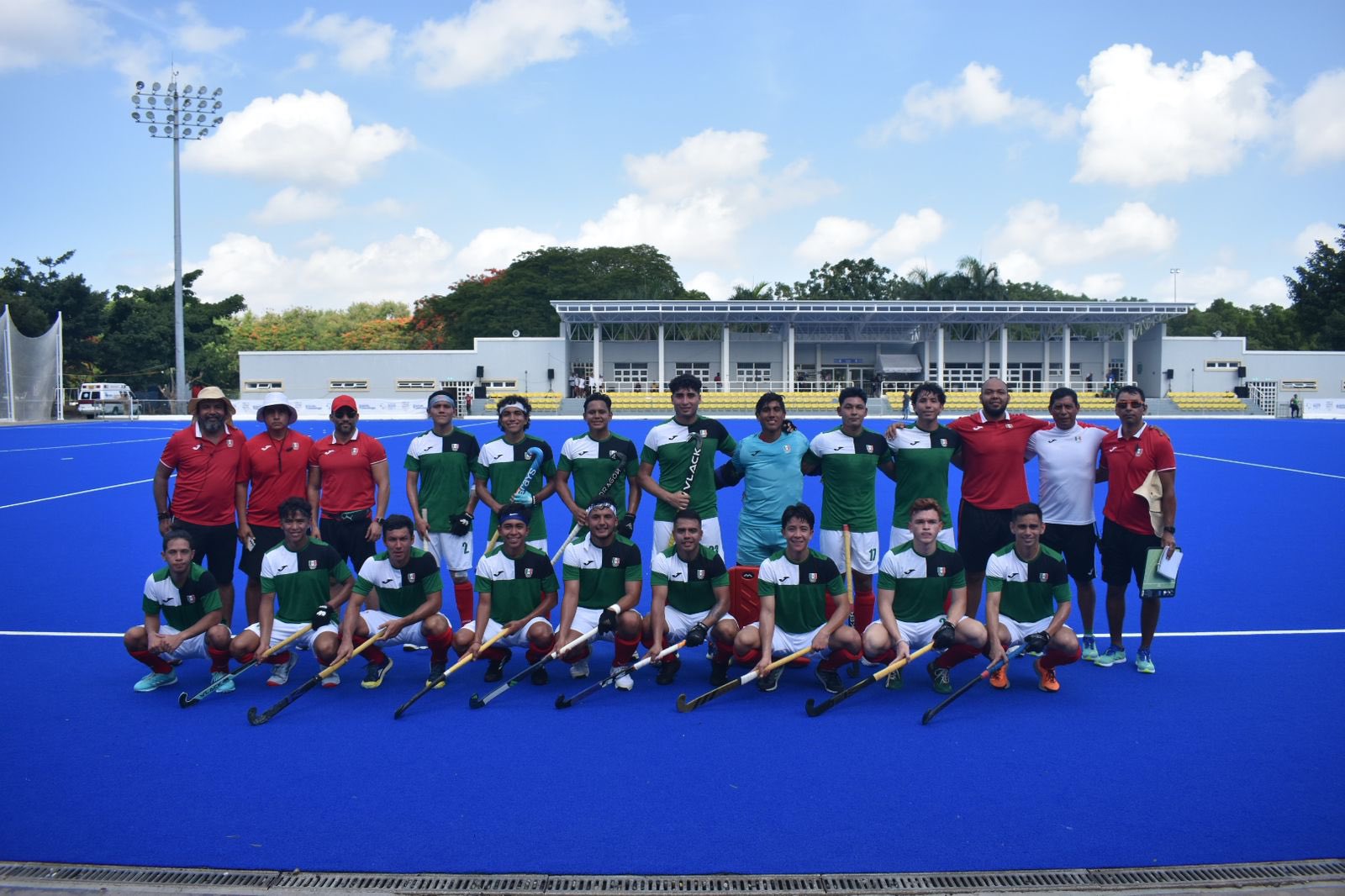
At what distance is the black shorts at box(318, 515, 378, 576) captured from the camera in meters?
6.30

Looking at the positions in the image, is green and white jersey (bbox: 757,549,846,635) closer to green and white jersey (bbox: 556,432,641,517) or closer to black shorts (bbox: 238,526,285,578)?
green and white jersey (bbox: 556,432,641,517)

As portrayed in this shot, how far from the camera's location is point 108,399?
4431cm

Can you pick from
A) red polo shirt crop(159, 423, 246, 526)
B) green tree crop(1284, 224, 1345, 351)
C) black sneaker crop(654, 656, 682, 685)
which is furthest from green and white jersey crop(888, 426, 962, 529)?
green tree crop(1284, 224, 1345, 351)

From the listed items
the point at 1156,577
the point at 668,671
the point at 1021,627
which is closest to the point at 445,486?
the point at 668,671

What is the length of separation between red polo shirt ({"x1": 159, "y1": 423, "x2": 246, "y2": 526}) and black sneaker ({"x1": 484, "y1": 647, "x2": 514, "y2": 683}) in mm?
2259

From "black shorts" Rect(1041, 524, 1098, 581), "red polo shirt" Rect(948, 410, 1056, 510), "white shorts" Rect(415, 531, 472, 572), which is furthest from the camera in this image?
"white shorts" Rect(415, 531, 472, 572)

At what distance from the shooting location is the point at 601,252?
68.6m

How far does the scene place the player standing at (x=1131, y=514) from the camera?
5.57m

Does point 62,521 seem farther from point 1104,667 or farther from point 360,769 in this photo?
point 1104,667

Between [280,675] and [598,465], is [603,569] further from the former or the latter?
[280,675]

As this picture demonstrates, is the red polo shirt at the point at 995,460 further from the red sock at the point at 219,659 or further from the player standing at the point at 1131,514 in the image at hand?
the red sock at the point at 219,659

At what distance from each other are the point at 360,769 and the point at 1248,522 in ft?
37.7

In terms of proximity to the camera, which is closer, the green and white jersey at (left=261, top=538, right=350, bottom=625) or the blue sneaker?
the green and white jersey at (left=261, top=538, right=350, bottom=625)

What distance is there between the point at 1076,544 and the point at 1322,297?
66036 millimetres
